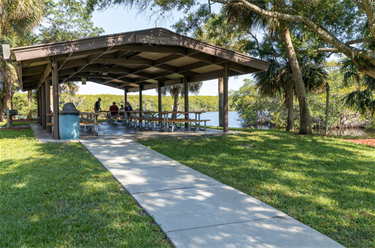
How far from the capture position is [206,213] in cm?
329

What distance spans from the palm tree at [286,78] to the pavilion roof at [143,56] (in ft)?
11.4

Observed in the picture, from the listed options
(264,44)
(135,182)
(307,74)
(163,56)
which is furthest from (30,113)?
(135,182)

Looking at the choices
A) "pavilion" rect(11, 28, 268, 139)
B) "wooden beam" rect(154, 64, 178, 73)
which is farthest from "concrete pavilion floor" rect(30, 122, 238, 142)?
"wooden beam" rect(154, 64, 178, 73)

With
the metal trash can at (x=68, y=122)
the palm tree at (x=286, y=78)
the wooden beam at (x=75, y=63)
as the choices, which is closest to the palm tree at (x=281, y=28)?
the palm tree at (x=286, y=78)

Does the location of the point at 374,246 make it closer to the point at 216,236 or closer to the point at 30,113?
the point at 216,236

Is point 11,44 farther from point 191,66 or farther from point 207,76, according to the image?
point 207,76

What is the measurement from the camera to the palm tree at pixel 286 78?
48.3 feet

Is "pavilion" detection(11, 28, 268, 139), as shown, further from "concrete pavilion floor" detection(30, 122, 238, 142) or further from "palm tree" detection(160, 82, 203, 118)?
"palm tree" detection(160, 82, 203, 118)

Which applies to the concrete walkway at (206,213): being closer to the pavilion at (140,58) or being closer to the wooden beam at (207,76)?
the pavilion at (140,58)

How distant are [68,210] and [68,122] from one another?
676 cm

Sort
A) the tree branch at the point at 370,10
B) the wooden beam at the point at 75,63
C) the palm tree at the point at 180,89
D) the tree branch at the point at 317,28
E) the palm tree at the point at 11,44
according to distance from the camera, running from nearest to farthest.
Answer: the tree branch at the point at 370,10
the tree branch at the point at 317,28
the wooden beam at the point at 75,63
the palm tree at the point at 11,44
the palm tree at the point at 180,89

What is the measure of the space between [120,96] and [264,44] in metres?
52.9

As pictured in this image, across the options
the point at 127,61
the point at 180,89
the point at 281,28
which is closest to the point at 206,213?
the point at 127,61

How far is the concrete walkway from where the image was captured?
2652 millimetres
